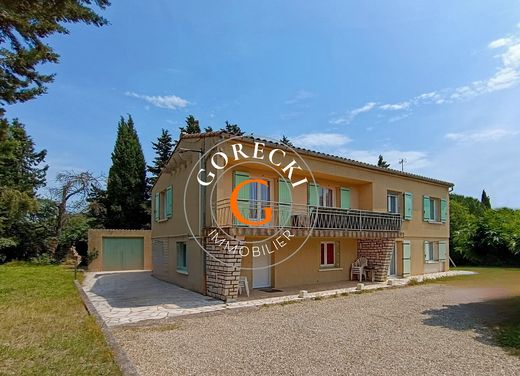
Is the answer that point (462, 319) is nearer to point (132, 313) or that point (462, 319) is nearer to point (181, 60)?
point (132, 313)

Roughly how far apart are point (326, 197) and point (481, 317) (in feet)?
27.5

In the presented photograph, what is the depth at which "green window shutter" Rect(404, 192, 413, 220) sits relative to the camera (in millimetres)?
19531

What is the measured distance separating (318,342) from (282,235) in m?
6.07

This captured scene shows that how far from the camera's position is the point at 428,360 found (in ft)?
19.9

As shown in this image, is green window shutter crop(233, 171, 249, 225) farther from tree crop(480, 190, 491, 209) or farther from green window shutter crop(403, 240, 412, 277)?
tree crop(480, 190, 491, 209)

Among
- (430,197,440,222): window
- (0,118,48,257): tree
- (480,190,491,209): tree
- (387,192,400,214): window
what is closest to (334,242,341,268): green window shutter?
(387,192,400,214): window

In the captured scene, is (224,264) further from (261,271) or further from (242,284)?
(261,271)

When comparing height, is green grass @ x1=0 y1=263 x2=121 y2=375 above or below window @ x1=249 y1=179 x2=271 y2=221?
below

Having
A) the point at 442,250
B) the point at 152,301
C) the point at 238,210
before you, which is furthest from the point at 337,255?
the point at 442,250

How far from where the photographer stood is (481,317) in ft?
31.4

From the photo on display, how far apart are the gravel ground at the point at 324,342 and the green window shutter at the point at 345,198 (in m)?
6.80

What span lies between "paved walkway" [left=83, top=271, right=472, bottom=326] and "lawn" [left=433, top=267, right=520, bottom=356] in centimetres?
383

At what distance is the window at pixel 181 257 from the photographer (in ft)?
49.3

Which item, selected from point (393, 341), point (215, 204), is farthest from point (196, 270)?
point (393, 341)
